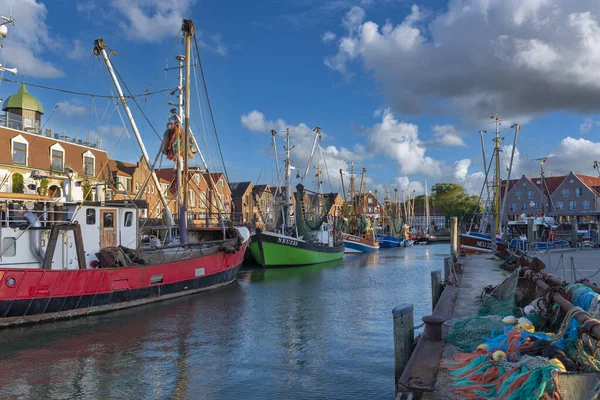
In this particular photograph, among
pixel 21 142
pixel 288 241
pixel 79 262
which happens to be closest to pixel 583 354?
pixel 79 262

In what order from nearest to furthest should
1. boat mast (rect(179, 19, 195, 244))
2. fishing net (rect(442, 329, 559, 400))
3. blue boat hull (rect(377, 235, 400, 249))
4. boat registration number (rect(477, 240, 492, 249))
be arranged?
fishing net (rect(442, 329, 559, 400)), boat mast (rect(179, 19, 195, 244)), boat registration number (rect(477, 240, 492, 249)), blue boat hull (rect(377, 235, 400, 249))

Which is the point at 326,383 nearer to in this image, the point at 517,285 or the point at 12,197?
the point at 517,285

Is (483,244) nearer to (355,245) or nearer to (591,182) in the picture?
(355,245)

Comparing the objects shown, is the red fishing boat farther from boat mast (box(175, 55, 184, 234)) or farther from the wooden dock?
the wooden dock

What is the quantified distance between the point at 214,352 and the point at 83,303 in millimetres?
7345

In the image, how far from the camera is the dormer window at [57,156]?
39844 mm

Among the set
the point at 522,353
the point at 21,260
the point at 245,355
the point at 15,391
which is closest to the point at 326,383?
the point at 245,355

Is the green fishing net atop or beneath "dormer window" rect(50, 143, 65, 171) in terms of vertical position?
beneath

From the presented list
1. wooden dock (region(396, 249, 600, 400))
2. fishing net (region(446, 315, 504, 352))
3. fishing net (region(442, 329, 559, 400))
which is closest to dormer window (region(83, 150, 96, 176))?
wooden dock (region(396, 249, 600, 400))

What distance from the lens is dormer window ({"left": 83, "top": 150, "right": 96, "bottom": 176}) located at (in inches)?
1697

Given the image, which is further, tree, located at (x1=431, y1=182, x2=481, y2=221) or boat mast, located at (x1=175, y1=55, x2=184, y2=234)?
tree, located at (x1=431, y1=182, x2=481, y2=221)

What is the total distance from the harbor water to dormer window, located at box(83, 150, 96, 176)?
25.3m

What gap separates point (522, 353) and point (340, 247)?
150 feet

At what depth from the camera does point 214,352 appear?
13.6 meters
